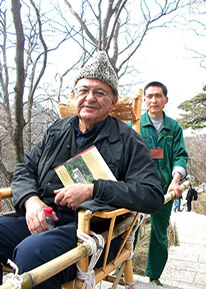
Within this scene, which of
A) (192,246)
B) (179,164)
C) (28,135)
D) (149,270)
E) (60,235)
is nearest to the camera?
(60,235)

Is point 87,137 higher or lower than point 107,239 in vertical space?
higher

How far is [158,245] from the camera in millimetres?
2666

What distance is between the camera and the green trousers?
2639mm

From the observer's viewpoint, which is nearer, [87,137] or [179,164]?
[87,137]

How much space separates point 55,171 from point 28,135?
5.86m

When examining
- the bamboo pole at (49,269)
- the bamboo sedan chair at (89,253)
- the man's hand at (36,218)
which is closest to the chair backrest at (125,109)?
the bamboo sedan chair at (89,253)

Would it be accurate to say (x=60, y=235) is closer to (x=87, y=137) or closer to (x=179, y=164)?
(x=87, y=137)

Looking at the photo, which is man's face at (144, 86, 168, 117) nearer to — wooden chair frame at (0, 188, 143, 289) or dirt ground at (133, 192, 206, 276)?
wooden chair frame at (0, 188, 143, 289)

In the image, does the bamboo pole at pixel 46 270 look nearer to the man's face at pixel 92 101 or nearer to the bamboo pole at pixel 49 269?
the bamboo pole at pixel 49 269

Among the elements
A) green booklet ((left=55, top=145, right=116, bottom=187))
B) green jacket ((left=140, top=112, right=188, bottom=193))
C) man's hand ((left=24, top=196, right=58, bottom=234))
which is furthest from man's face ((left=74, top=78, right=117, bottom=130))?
green jacket ((left=140, top=112, right=188, bottom=193))

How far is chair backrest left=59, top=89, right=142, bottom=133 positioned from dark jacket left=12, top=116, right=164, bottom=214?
18.1 inches

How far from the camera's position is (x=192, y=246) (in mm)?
4898

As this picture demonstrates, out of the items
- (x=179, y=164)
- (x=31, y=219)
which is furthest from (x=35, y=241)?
(x=179, y=164)

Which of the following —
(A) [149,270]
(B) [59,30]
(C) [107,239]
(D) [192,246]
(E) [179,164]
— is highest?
(B) [59,30]
